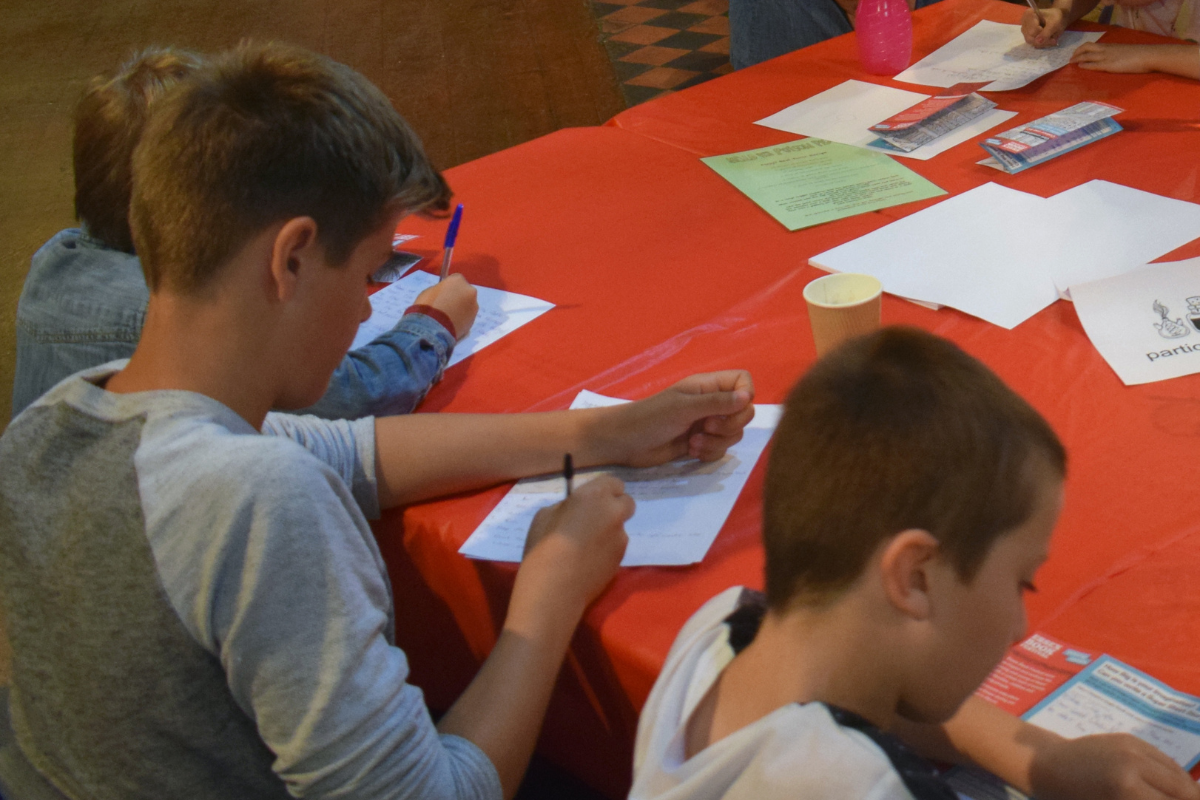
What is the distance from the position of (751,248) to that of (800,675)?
0.82 metres

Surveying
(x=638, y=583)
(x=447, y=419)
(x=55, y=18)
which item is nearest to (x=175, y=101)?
(x=447, y=419)

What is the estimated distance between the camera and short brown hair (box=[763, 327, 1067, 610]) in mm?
641

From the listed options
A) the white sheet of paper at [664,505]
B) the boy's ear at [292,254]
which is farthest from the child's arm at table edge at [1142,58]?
the boy's ear at [292,254]

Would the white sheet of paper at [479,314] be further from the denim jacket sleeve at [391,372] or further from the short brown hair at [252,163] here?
the short brown hair at [252,163]

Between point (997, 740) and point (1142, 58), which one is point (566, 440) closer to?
point (997, 740)

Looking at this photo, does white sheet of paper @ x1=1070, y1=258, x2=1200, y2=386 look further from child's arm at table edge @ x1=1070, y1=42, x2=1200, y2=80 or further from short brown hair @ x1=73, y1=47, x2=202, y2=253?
short brown hair @ x1=73, y1=47, x2=202, y2=253

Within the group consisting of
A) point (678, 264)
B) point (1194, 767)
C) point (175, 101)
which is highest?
point (175, 101)

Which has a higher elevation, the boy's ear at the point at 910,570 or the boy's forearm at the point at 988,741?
the boy's ear at the point at 910,570

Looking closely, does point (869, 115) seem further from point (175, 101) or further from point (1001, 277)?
point (175, 101)

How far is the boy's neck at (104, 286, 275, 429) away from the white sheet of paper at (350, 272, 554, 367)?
45 centimetres

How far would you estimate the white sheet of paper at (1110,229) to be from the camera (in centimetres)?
123

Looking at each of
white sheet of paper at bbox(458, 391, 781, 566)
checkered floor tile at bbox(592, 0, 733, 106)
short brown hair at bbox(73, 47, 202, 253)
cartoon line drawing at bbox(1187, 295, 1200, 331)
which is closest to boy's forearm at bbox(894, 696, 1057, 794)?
white sheet of paper at bbox(458, 391, 781, 566)

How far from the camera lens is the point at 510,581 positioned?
0.96m

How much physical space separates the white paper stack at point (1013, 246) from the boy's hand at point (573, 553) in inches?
19.9
